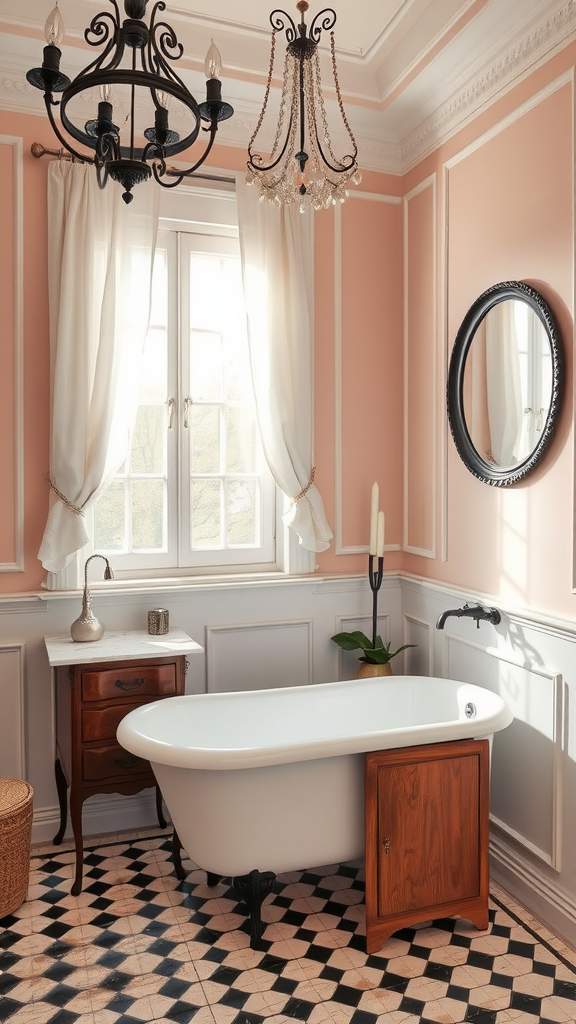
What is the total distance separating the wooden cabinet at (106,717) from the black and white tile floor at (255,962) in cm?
26

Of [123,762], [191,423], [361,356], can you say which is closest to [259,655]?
[123,762]

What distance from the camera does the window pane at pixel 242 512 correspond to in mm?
3322

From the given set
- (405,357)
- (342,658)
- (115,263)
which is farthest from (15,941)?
(405,357)

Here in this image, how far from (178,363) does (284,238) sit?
0.69 m

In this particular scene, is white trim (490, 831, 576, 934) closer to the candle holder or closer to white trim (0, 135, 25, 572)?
the candle holder

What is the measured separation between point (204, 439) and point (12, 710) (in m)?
1.33

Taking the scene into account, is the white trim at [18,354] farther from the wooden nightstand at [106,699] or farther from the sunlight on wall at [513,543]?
the sunlight on wall at [513,543]

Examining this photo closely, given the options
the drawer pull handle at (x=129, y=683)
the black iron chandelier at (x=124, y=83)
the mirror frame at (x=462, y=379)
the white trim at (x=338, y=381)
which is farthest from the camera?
the white trim at (x=338, y=381)

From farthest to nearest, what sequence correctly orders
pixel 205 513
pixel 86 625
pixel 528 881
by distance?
pixel 205 513, pixel 86 625, pixel 528 881

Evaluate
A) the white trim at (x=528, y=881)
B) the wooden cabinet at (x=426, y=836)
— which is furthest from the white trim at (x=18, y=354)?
the white trim at (x=528, y=881)

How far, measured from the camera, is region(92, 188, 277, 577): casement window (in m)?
3.17

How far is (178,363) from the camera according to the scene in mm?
3188

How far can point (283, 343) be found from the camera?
317cm

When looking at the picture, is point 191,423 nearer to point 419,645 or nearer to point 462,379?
point 462,379
